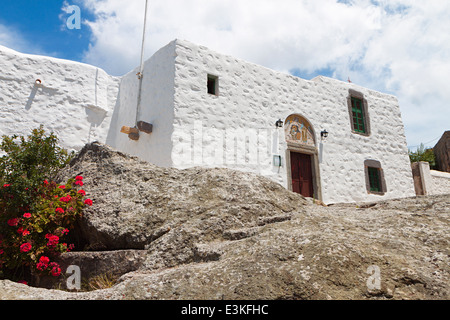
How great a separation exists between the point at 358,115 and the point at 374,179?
226 cm

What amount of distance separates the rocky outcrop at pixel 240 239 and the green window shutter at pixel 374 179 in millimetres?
8171

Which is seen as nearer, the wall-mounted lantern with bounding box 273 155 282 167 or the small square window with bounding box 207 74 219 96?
the small square window with bounding box 207 74 219 96

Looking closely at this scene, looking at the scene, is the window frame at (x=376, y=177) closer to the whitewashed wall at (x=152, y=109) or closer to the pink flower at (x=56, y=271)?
the whitewashed wall at (x=152, y=109)

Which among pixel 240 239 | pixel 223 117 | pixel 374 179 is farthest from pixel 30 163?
pixel 374 179

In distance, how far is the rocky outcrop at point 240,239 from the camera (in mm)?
2133

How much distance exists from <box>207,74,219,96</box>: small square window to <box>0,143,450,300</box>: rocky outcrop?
16.7ft

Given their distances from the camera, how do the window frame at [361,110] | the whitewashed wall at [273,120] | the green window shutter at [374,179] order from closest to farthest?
the whitewashed wall at [273,120] → the green window shutter at [374,179] → the window frame at [361,110]

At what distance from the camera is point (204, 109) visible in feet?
29.5

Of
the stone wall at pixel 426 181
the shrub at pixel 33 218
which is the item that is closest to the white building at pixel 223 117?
the stone wall at pixel 426 181

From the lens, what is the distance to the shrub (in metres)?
3.76

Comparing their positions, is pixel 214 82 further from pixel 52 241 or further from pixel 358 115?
pixel 52 241

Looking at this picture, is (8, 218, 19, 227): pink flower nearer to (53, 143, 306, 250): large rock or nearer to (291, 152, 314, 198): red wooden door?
(53, 143, 306, 250): large rock

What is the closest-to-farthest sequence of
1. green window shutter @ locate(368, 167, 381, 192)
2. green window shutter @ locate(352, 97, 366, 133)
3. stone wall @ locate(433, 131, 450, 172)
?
green window shutter @ locate(368, 167, 381, 192), green window shutter @ locate(352, 97, 366, 133), stone wall @ locate(433, 131, 450, 172)

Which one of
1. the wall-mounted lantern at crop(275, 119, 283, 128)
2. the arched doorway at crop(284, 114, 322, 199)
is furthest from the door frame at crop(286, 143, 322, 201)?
the wall-mounted lantern at crop(275, 119, 283, 128)
